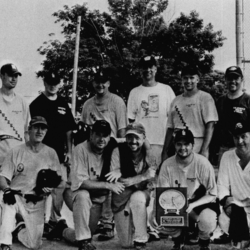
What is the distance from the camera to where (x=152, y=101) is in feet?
21.0

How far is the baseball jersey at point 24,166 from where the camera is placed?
224 inches

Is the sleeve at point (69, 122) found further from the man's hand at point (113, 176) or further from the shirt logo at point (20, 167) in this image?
the man's hand at point (113, 176)

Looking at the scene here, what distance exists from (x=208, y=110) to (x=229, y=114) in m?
0.27

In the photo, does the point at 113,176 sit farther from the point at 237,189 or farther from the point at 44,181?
the point at 237,189

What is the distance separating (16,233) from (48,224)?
0.61 m

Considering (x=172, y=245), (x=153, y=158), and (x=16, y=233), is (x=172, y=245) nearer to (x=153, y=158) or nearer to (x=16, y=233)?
(x=153, y=158)

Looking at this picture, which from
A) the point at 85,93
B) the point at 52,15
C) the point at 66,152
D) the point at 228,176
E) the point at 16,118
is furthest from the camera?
the point at 52,15

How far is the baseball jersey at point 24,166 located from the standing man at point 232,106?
2248 millimetres

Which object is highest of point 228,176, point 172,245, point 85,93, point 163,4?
point 163,4

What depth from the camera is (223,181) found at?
5434 millimetres

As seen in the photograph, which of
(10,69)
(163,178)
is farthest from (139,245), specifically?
(10,69)

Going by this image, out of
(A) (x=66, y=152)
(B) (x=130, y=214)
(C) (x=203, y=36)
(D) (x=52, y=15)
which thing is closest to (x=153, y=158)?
(B) (x=130, y=214)

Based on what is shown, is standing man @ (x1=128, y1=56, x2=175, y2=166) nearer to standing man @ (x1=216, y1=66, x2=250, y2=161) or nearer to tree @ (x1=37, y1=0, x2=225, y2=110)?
standing man @ (x1=216, y1=66, x2=250, y2=161)

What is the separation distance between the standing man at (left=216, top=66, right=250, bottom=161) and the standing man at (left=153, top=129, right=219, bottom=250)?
827 millimetres
